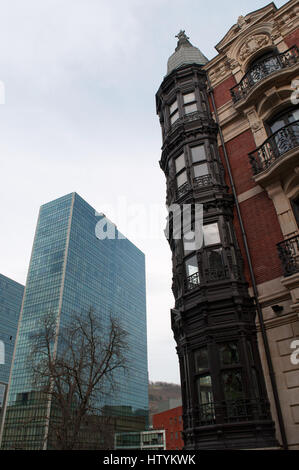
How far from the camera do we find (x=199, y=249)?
13406mm

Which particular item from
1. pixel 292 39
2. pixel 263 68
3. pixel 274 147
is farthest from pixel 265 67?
pixel 274 147

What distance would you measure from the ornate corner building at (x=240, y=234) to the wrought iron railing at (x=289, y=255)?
1.4 inches

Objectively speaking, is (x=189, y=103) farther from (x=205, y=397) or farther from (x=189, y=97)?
(x=205, y=397)

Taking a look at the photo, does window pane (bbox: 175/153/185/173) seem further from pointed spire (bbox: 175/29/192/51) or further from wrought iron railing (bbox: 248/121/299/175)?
pointed spire (bbox: 175/29/192/51)

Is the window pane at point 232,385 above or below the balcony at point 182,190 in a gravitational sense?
below

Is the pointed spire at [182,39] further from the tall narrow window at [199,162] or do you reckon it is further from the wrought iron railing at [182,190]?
the wrought iron railing at [182,190]

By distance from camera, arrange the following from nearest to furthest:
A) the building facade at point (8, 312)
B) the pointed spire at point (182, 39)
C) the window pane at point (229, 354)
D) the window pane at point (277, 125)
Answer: the window pane at point (229, 354), the window pane at point (277, 125), the pointed spire at point (182, 39), the building facade at point (8, 312)

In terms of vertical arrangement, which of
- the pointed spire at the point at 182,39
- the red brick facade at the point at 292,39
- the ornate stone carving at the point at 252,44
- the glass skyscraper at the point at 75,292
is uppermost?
the glass skyscraper at the point at 75,292

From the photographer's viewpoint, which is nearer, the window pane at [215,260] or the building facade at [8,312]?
the window pane at [215,260]

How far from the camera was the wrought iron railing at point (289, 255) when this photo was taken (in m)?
10.9

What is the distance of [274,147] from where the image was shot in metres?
12.9

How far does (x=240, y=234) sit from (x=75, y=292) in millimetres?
118395

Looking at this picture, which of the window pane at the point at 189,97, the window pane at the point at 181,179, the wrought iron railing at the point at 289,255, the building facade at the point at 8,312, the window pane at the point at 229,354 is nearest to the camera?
the wrought iron railing at the point at 289,255

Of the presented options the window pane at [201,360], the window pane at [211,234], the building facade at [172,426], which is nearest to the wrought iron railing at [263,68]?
the window pane at [211,234]
